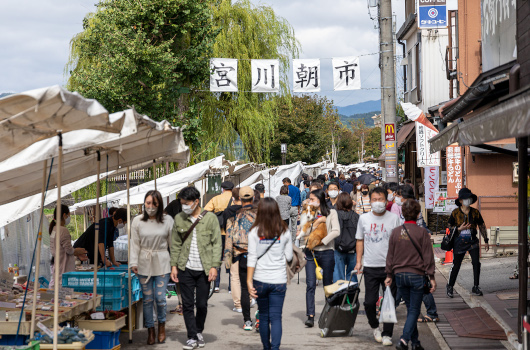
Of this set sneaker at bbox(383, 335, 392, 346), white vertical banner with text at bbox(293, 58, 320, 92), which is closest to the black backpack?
sneaker at bbox(383, 335, 392, 346)

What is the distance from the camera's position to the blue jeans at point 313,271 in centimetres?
908

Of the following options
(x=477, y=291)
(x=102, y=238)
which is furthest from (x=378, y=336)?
(x=102, y=238)

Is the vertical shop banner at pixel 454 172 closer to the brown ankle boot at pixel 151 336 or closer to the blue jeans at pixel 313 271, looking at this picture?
the blue jeans at pixel 313 271

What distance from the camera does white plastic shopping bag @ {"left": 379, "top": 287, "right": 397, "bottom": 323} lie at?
7.73 metres

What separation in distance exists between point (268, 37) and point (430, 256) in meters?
21.1

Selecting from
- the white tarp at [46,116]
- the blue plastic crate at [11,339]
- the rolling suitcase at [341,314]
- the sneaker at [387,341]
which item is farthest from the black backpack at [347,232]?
the blue plastic crate at [11,339]

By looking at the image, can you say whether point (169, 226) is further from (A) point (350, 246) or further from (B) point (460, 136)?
(B) point (460, 136)

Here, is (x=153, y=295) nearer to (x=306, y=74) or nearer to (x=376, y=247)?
(x=376, y=247)

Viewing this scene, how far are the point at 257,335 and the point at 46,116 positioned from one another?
15.4ft

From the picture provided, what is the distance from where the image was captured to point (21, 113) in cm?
514

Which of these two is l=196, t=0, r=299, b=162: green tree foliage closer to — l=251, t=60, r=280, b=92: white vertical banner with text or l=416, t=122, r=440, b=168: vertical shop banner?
l=251, t=60, r=280, b=92: white vertical banner with text

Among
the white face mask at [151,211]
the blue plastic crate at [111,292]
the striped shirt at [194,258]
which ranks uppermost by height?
the white face mask at [151,211]

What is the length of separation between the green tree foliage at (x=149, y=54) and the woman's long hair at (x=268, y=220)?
35.8ft

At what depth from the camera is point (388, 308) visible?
7.76 metres
